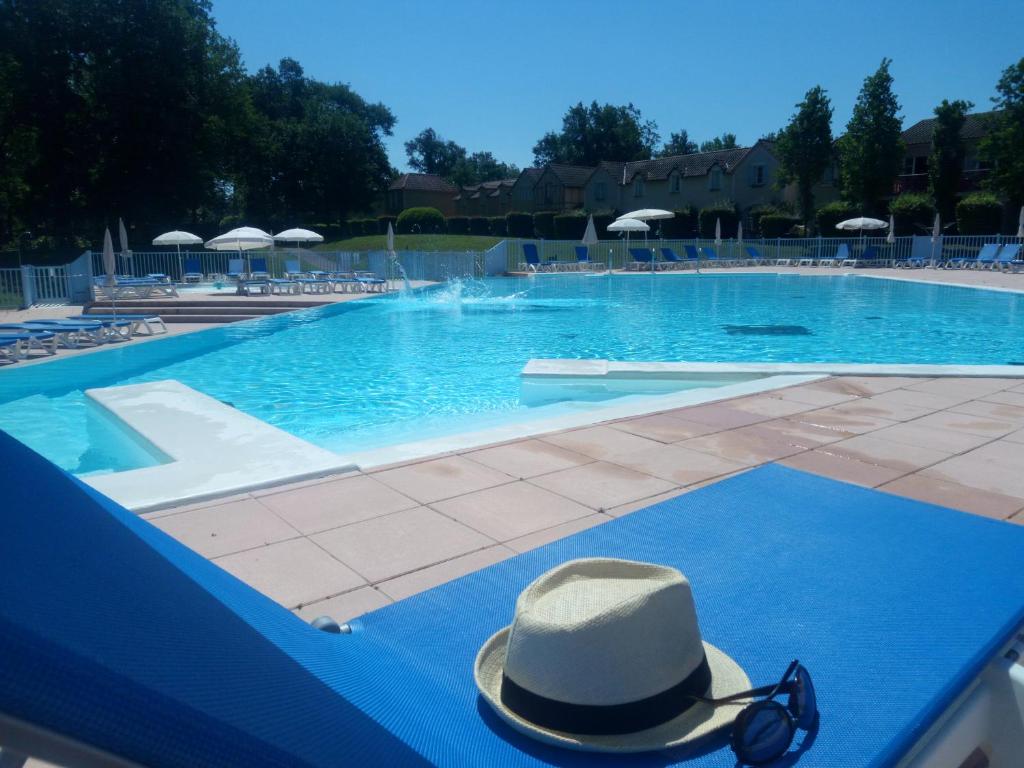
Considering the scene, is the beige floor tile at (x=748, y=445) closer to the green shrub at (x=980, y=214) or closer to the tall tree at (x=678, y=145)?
the green shrub at (x=980, y=214)

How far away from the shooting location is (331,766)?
3.56 ft

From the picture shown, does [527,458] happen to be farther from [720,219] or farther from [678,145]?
[678,145]

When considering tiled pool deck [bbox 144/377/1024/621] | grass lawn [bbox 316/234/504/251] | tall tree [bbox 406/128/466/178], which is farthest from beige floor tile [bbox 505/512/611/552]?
tall tree [bbox 406/128/466/178]

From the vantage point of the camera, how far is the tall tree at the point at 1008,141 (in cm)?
3114

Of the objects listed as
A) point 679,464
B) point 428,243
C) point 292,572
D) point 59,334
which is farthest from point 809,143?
point 292,572

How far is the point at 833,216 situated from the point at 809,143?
4442 millimetres

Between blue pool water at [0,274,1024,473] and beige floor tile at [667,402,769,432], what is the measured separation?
243 centimetres

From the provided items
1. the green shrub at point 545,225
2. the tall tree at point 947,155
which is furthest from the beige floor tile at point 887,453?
the green shrub at point 545,225

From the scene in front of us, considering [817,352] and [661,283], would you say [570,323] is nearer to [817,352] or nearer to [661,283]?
[817,352]

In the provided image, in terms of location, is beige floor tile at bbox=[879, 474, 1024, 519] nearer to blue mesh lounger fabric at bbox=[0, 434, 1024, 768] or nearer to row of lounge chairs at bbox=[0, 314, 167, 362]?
blue mesh lounger fabric at bbox=[0, 434, 1024, 768]

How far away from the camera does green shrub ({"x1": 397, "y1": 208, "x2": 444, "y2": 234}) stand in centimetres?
4259

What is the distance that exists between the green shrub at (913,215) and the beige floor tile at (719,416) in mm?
32019

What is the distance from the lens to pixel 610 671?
1697 mm

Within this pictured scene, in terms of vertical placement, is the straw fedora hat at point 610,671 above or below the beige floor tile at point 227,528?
above
